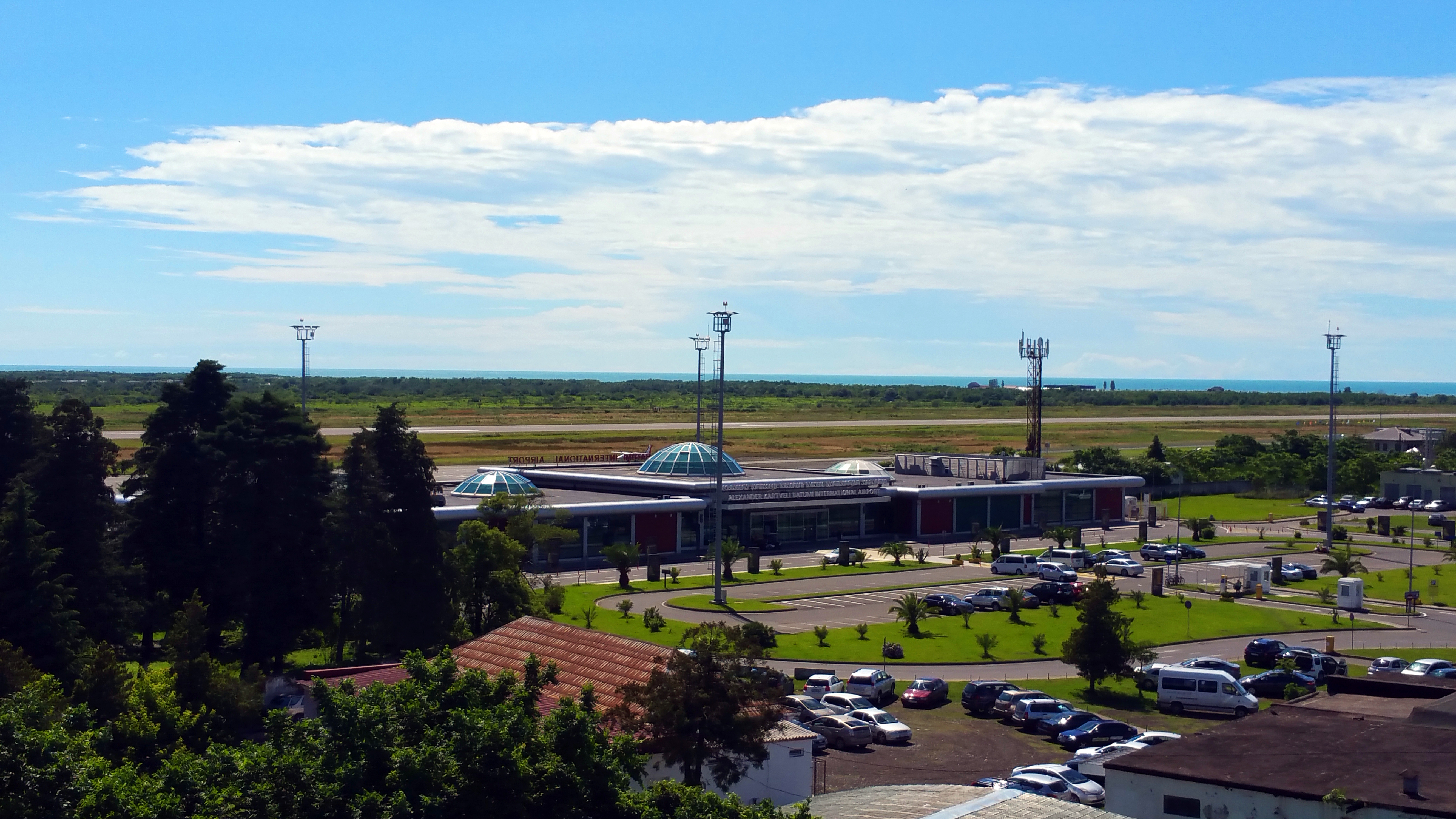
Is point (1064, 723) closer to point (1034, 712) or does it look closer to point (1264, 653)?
point (1034, 712)

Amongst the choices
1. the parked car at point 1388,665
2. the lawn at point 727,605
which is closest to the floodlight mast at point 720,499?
the lawn at point 727,605

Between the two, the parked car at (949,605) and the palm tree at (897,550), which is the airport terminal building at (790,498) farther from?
the parked car at (949,605)

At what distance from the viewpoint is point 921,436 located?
159 m

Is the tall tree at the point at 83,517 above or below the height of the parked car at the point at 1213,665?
above

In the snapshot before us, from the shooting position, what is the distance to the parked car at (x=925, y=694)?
38.8 m

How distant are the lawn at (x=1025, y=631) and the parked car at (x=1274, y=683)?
25.2ft

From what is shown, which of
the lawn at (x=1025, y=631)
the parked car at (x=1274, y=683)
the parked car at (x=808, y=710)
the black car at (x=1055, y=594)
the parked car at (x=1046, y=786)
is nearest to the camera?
the parked car at (x=1046, y=786)

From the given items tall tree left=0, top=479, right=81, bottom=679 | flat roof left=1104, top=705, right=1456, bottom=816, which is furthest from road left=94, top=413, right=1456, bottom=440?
flat roof left=1104, top=705, right=1456, bottom=816

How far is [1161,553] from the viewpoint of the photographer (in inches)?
2820

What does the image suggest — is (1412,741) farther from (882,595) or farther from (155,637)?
(155,637)

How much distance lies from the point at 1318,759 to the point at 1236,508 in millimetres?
81402

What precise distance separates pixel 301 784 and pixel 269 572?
2657 cm

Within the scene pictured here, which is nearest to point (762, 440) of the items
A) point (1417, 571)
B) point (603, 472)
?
point (603, 472)

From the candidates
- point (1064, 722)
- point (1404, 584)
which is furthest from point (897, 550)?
point (1064, 722)
